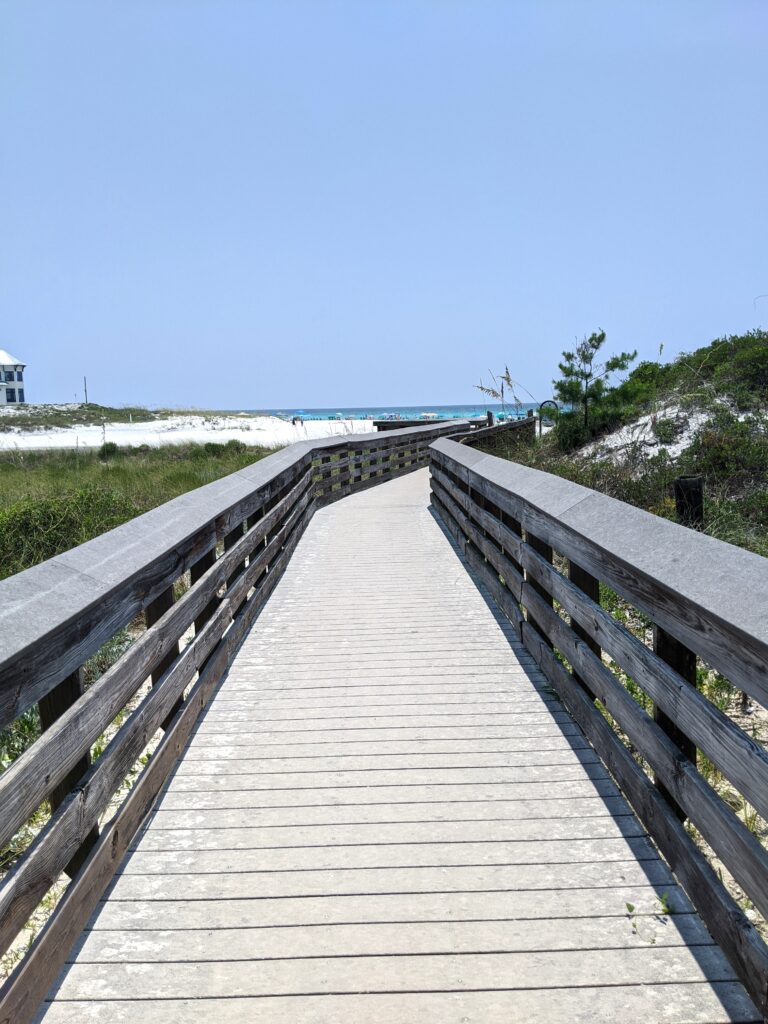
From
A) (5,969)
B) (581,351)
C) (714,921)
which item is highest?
(581,351)

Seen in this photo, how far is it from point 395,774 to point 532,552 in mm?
1982

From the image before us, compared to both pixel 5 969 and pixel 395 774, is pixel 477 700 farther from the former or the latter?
pixel 5 969

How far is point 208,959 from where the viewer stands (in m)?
2.70

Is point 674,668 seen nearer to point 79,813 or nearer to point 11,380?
point 79,813

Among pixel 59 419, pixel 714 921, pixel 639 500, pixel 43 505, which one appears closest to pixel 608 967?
pixel 714 921

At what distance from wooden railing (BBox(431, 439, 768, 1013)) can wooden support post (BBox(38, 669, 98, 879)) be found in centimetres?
192

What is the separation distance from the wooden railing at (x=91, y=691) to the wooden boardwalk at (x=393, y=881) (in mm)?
179

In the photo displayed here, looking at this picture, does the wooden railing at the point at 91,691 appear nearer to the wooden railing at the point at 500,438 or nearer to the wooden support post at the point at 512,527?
the wooden support post at the point at 512,527

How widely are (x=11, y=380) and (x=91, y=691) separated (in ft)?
361

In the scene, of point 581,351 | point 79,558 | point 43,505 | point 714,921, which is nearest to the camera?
point 714,921

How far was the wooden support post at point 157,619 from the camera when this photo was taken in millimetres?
4168

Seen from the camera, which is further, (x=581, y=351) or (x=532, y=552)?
(x=581, y=351)

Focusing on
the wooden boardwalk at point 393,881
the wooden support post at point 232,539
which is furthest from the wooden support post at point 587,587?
the wooden support post at point 232,539

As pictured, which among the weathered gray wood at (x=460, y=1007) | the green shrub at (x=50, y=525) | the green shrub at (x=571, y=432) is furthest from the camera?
the green shrub at (x=571, y=432)
